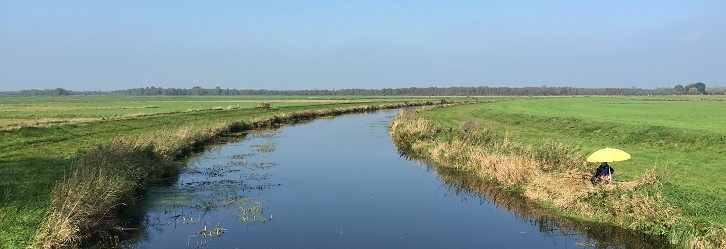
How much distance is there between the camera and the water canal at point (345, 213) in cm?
1432

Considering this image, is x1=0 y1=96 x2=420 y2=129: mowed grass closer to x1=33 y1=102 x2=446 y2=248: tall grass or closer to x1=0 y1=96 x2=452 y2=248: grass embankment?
x1=0 y1=96 x2=452 y2=248: grass embankment

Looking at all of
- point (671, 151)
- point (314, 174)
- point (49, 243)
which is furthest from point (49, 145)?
point (671, 151)

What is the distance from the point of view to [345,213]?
17641mm

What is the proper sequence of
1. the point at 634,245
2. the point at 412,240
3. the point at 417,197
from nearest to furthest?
the point at 634,245 → the point at 412,240 → the point at 417,197

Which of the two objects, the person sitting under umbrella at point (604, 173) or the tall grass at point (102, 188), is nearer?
the tall grass at point (102, 188)

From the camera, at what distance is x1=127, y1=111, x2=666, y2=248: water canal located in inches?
564

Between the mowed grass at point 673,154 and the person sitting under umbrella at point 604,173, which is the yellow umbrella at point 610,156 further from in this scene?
the mowed grass at point 673,154

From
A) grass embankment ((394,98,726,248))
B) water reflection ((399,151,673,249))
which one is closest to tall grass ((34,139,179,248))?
water reflection ((399,151,673,249))

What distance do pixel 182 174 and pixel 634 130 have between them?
91.2ft

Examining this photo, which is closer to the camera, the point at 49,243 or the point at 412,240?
the point at 49,243

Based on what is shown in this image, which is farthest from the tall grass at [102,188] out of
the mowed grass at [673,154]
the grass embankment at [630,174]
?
the mowed grass at [673,154]

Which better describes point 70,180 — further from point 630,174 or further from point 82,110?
point 82,110

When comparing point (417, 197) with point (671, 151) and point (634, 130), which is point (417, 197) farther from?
point (634, 130)

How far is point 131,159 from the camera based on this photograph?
824 inches
